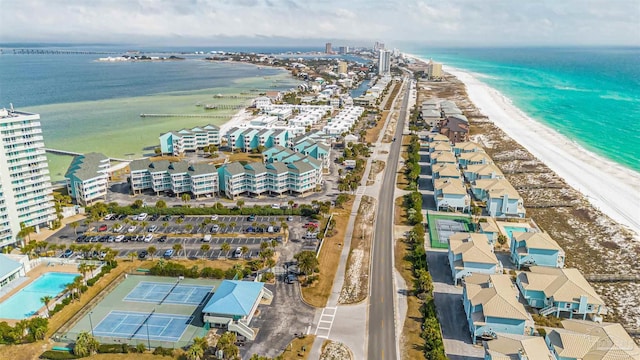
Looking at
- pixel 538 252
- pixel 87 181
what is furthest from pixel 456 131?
pixel 87 181

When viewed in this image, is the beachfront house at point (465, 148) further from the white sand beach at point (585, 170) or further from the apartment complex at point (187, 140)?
the apartment complex at point (187, 140)

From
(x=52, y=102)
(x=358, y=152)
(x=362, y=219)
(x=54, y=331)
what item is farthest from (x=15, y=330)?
(x=52, y=102)

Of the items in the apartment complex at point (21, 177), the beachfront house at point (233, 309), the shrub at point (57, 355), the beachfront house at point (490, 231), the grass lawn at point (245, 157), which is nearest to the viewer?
the shrub at point (57, 355)

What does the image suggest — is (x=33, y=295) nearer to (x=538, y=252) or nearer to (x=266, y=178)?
(x=266, y=178)

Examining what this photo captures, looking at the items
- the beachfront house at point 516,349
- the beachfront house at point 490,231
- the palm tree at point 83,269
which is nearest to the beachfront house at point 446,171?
the beachfront house at point 490,231

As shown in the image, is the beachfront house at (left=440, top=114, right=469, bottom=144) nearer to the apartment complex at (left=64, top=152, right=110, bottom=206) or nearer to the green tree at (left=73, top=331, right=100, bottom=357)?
the apartment complex at (left=64, top=152, right=110, bottom=206)
